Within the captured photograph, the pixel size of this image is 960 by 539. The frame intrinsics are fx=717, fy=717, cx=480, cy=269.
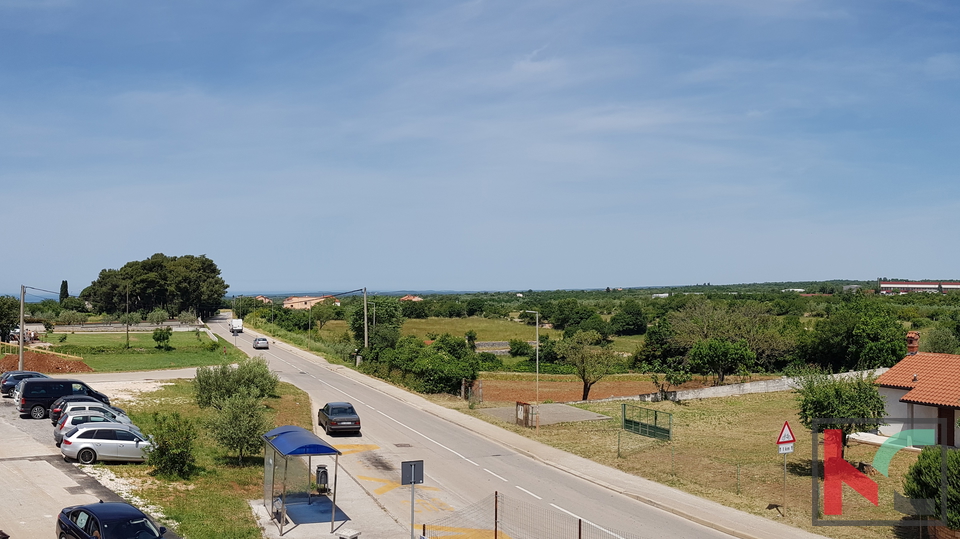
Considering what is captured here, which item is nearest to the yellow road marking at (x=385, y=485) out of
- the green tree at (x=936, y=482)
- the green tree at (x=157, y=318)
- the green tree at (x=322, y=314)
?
the green tree at (x=936, y=482)

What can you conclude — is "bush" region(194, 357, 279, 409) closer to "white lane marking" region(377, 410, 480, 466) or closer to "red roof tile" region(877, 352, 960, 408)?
"white lane marking" region(377, 410, 480, 466)

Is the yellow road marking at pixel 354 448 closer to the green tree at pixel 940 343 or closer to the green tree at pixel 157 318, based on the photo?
the green tree at pixel 940 343

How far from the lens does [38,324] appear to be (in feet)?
333

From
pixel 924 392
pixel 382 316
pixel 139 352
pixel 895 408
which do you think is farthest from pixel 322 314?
pixel 924 392

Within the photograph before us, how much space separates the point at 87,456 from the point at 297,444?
9821mm

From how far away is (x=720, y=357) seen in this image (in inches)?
2356

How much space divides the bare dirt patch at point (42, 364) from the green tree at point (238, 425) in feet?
117

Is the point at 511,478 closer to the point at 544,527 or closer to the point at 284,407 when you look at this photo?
the point at 544,527

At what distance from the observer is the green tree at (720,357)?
59.9 metres

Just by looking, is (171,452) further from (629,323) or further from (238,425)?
(629,323)

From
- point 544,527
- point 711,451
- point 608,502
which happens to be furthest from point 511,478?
point 711,451

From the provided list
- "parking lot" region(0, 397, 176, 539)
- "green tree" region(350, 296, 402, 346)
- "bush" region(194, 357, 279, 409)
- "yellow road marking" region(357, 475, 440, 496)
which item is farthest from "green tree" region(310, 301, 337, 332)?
"yellow road marking" region(357, 475, 440, 496)

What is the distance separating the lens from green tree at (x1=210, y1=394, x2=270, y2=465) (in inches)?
1039

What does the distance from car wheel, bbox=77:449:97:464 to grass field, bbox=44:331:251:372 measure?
3473 cm
